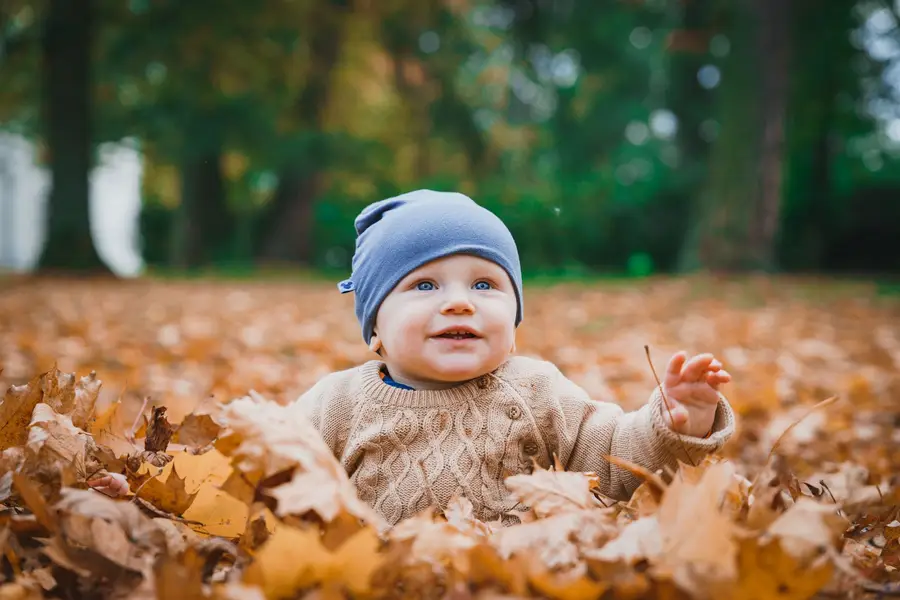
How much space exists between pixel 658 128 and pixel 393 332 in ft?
77.0

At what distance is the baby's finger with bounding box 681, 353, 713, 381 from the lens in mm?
1558

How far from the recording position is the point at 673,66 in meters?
21.0

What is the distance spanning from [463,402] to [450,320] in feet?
0.55

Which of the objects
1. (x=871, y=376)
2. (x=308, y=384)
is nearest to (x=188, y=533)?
(x=308, y=384)

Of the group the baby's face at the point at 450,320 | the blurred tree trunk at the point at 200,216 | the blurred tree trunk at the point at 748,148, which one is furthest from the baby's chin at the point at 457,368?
the blurred tree trunk at the point at 200,216

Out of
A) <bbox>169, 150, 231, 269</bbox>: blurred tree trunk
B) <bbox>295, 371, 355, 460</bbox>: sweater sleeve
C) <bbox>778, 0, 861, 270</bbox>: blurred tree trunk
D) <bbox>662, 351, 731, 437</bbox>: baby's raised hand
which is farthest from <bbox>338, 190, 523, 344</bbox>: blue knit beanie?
<bbox>169, 150, 231, 269</bbox>: blurred tree trunk

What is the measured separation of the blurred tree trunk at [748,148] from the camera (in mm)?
11586

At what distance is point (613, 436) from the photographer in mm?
1733

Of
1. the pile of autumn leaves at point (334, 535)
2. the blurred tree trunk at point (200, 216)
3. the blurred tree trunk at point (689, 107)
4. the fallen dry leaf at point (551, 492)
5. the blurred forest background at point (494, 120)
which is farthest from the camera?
the blurred tree trunk at point (689, 107)

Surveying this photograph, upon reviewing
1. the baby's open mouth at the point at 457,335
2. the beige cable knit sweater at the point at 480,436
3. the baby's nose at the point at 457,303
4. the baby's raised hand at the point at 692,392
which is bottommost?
the beige cable knit sweater at the point at 480,436

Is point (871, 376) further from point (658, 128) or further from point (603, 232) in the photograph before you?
point (658, 128)

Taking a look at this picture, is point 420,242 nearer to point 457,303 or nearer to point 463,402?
point 457,303

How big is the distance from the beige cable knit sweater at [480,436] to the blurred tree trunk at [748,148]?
10.4 meters

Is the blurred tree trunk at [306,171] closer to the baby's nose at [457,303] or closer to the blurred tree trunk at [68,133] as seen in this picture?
the blurred tree trunk at [68,133]
